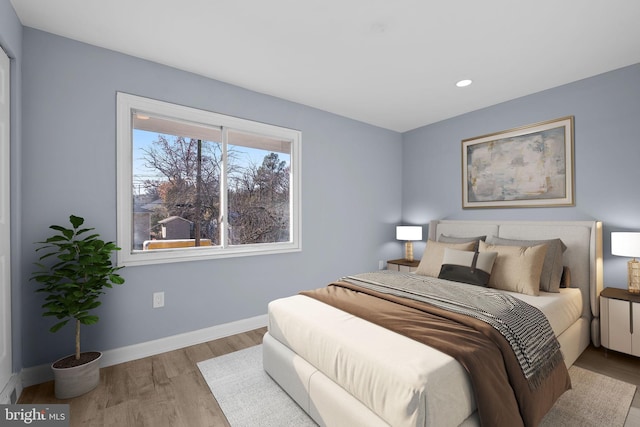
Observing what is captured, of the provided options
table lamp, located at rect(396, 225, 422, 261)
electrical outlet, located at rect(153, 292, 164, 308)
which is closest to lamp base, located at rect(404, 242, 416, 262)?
table lamp, located at rect(396, 225, 422, 261)

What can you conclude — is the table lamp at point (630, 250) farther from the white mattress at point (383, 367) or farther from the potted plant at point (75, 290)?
the potted plant at point (75, 290)

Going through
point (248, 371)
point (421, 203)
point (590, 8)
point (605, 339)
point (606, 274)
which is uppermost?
point (590, 8)

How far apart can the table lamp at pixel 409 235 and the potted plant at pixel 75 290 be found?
133 inches

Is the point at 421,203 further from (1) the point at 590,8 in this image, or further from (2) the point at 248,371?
(2) the point at 248,371

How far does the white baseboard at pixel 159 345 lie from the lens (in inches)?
84.0

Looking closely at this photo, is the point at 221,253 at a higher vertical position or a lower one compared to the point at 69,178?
lower

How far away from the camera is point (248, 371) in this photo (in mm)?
2322

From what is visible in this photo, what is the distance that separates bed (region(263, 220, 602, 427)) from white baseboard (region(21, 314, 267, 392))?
2.99ft

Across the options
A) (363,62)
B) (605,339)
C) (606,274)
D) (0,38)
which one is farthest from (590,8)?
(0,38)

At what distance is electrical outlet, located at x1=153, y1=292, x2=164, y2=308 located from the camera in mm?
2621

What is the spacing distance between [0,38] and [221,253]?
2112 mm

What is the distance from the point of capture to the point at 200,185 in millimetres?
2992

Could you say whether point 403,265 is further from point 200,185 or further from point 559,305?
A: point 200,185

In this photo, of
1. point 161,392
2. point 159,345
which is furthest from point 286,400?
point 159,345
